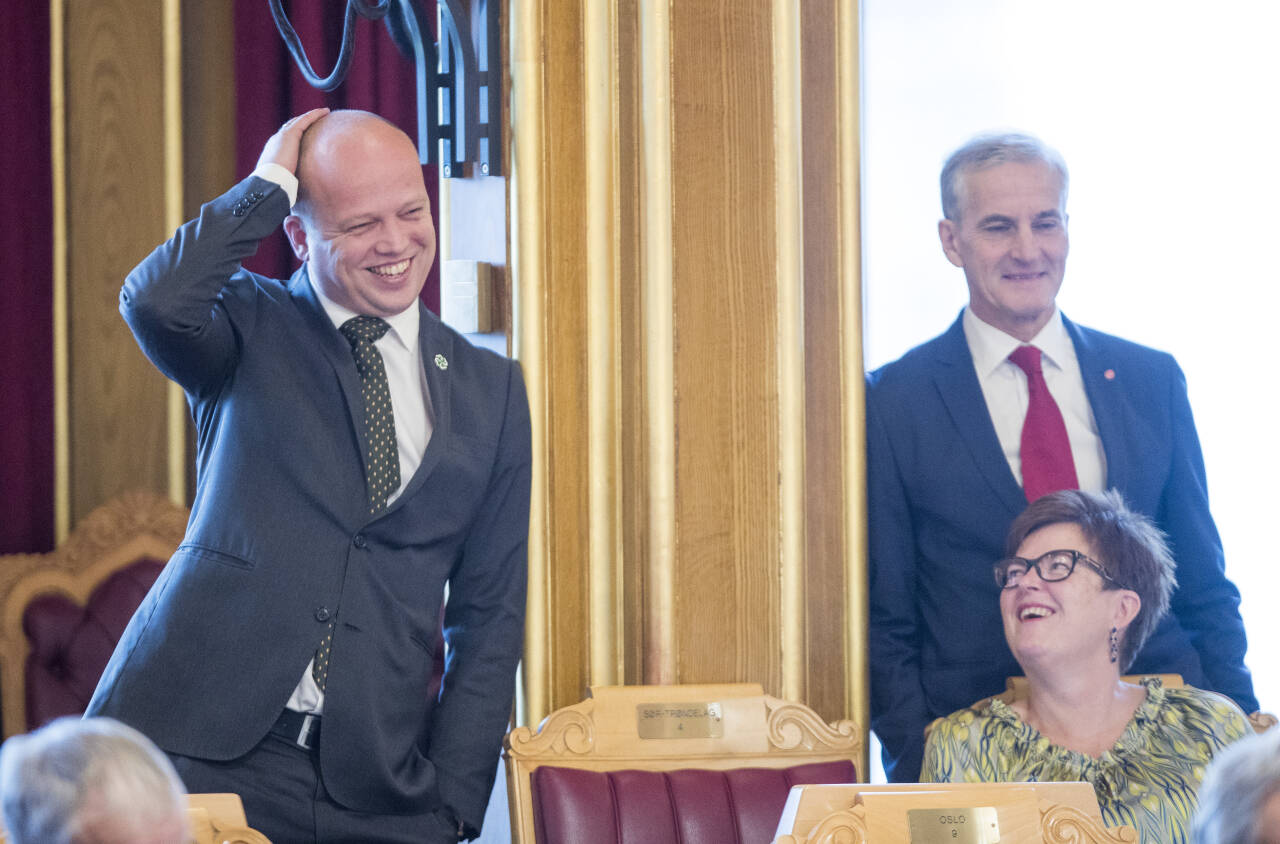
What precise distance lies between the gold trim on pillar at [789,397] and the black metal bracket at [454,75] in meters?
0.60

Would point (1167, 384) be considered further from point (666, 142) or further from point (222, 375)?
point (222, 375)

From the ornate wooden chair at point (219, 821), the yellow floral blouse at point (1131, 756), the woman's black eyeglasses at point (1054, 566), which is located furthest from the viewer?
the woman's black eyeglasses at point (1054, 566)

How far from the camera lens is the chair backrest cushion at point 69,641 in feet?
10.1

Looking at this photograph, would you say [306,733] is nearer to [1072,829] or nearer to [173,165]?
[1072,829]

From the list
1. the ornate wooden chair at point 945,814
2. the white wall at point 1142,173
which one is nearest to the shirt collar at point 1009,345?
the white wall at point 1142,173

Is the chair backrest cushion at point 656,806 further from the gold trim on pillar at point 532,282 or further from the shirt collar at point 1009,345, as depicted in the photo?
the shirt collar at point 1009,345

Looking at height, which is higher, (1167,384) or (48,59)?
(48,59)

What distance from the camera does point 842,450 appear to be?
10.5 feet

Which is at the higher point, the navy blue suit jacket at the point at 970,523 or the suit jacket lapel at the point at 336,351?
the suit jacket lapel at the point at 336,351

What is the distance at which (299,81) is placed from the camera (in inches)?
138

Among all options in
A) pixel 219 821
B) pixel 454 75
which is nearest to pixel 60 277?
pixel 454 75

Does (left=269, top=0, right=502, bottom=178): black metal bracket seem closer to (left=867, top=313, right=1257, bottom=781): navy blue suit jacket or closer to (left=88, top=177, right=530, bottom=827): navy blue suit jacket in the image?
(left=88, top=177, right=530, bottom=827): navy blue suit jacket

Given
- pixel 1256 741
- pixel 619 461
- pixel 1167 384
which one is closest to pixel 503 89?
pixel 619 461

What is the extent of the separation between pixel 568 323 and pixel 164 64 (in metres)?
1.21
